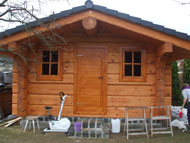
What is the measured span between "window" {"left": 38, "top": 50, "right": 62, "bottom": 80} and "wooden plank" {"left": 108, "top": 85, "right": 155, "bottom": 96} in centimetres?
175

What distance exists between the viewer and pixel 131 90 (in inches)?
232

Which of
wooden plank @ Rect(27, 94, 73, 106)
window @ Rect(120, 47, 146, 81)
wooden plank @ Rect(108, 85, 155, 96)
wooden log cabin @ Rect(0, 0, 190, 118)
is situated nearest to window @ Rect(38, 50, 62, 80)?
wooden log cabin @ Rect(0, 0, 190, 118)

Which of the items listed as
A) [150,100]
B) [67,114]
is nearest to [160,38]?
[150,100]

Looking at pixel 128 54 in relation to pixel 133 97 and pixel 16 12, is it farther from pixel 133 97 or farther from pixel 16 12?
pixel 16 12

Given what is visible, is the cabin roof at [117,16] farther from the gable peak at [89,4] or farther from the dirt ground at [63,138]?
the dirt ground at [63,138]

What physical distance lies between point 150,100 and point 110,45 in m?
2.17

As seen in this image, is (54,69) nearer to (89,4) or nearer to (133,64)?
(89,4)

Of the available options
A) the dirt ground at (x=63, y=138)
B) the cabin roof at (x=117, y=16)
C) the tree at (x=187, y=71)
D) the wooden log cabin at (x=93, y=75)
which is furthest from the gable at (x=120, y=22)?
the tree at (x=187, y=71)

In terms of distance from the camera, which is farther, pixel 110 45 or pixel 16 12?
pixel 110 45

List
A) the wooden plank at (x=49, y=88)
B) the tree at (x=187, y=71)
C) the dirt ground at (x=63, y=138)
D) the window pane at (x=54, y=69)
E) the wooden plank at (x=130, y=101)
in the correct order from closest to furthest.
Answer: the dirt ground at (x=63, y=138), the wooden plank at (x=130, y=101), the wooden plank at (x=49, y=88), the window pane at (x=54, y=69), the tree at (x=187, y=71)

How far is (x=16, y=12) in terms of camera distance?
4.72 meters

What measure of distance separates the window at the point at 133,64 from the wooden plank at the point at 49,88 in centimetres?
176

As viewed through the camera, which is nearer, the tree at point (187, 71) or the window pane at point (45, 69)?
the window pane at point (45, 69)

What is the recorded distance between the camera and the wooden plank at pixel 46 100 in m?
5.96
